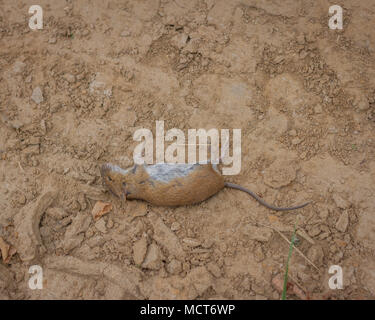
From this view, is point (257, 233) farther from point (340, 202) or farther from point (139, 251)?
point (139, 251)

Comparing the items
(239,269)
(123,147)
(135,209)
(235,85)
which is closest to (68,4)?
(123,147)

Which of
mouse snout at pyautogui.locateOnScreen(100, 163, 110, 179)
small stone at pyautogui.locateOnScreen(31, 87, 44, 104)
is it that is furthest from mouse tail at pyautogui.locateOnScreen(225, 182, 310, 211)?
small stone at pyautogui.locateOnScreen(31, 87, 44, 104)

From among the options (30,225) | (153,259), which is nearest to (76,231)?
(30,225)

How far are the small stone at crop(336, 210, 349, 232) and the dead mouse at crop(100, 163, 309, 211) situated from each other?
383 mm

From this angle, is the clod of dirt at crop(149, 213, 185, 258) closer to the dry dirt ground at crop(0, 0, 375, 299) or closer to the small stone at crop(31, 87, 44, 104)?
the dry dirt ground at crop(0, 0, 375, 299)

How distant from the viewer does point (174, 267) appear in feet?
11.4

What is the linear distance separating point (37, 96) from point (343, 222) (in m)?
4.02

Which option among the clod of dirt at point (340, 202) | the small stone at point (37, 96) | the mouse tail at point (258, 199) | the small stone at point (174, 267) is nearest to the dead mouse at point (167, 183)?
the mouse tail at point (258, 199)

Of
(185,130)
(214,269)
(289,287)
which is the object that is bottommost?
(289,287)

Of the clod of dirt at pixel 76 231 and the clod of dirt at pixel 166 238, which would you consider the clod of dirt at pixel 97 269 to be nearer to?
the clod of dirt at pixel 76 231

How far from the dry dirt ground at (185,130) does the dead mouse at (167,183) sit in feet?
0.75

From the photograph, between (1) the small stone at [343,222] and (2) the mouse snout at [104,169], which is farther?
(2) the mouse snout at [104,169]

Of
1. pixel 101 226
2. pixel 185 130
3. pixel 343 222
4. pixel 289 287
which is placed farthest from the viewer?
pixel 185 130

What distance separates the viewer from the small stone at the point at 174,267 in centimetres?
Result: 346
